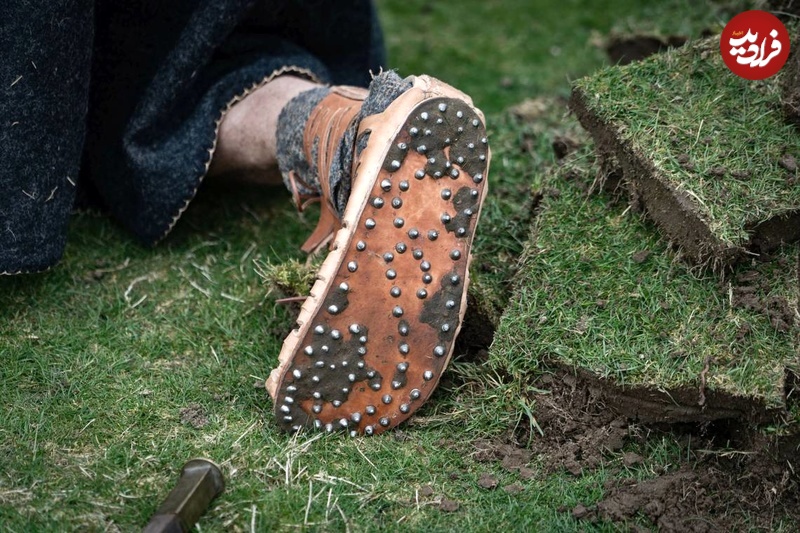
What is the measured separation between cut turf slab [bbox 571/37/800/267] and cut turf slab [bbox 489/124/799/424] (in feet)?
0.22

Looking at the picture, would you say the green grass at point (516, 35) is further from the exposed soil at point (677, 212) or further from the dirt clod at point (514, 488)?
the dirt clod at point (514, 488)

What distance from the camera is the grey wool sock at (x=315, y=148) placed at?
180 cm

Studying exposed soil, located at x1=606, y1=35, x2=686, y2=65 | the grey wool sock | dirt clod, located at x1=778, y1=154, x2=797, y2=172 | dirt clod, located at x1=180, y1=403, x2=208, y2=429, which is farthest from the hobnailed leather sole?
exposed soil, located at x1=606, y1=35, x2=686, y2=65

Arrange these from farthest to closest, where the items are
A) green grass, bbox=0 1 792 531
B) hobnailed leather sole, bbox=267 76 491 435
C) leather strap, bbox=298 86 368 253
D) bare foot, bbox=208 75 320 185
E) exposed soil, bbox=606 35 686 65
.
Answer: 1. exposed soil, bbox=606 35 686 65
2. bare foot, bbox=208 75 320 185
3. leather strap, bbox=298 86 368 253
4. hobnailed leather sole, bbox=267 76 491 435
5. green grass, bbox=0 1 792 531

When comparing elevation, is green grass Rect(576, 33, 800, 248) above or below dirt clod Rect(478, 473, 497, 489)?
above

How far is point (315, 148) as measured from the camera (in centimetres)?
199

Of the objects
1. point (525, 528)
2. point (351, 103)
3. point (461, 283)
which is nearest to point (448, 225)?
point (461, 283)

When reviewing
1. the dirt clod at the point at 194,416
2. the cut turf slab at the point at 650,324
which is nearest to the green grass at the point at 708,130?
the cut turf slab at the point at 650,324

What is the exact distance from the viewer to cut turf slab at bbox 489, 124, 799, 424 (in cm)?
166

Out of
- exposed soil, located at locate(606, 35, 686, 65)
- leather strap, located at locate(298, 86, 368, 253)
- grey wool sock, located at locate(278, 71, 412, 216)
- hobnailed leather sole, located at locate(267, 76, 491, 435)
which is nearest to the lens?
hobnailed leather sole, located at locate(267, 76, 491, 435)

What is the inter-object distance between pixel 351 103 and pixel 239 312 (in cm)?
57

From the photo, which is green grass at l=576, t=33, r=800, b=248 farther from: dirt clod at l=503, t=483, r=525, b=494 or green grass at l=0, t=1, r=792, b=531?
dirt clod at l=503, t=483, r=525, b=494

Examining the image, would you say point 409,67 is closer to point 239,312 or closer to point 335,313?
point 239,312

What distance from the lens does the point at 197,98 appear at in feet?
7.45
